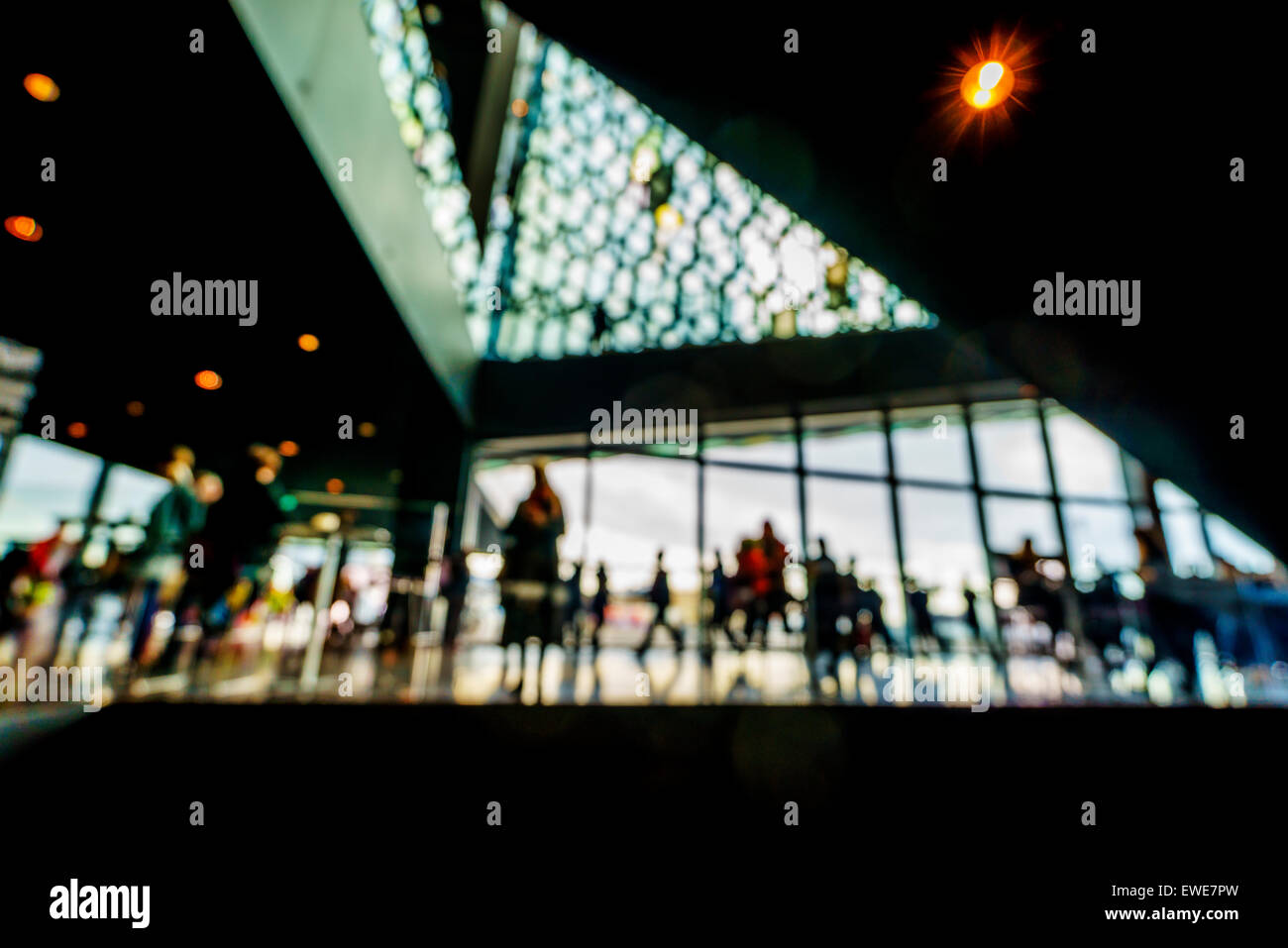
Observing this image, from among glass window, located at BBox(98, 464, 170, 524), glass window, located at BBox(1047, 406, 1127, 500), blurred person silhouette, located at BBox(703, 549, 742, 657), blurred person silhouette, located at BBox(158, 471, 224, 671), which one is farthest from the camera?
glass window, located at BBox(1047, 406, 1127, 500)

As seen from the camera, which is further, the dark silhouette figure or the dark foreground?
the dark silhouette figure

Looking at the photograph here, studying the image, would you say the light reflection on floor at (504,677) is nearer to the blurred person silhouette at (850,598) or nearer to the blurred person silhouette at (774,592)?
the blurred person silhouette at (774,592)

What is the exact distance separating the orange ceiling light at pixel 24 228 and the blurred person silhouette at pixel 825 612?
6851mm

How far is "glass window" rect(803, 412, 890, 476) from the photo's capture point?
29.8 feet

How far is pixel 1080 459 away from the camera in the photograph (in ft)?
28.9

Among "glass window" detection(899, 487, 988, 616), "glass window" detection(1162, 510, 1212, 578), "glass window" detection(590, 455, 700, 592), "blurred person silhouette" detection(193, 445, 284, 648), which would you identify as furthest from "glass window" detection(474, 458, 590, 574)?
"glass window" detection(1162, 510, 1212, 578)

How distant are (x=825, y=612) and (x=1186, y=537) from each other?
8274mm

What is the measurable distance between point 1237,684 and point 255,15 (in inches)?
334

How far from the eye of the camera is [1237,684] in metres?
4.58

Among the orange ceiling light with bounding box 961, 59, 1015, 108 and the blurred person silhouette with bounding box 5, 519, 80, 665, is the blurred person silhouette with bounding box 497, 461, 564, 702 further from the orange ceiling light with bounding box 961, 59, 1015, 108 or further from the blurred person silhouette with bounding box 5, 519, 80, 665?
the orange ceiling light with bounding box 961, 59, 1015, 108

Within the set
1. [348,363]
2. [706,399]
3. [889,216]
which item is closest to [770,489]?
[706,399]

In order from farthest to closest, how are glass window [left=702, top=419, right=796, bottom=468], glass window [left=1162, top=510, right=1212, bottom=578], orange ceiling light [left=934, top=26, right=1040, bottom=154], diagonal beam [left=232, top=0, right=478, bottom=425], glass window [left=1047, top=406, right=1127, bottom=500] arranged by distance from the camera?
glass window [left=702, top=419, right=796, bottom=468] < glass window [left=1047, top=406, right=1127, bottom=500] < glass window [left=1162, top=510, right=1212, bottom=578] < diagonal beam [left=232, top=0, right=478, bottom=425] < orange ceiling light [left=934, top=26, right=1040, bottom=154]

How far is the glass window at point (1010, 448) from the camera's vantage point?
877 centimetres

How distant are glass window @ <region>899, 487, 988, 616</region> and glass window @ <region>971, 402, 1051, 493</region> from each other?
0.63 m
